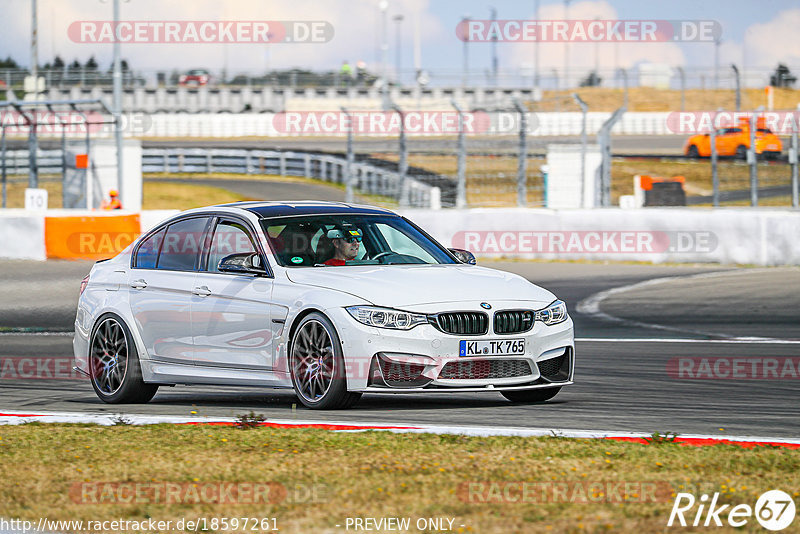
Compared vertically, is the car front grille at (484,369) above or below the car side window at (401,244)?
below

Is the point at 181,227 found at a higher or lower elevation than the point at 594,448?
higher

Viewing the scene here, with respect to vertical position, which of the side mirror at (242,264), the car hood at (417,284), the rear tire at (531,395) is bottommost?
the rear tire at (531,395)

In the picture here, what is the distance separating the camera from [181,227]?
385 inches

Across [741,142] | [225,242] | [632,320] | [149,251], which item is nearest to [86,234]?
[632,320]

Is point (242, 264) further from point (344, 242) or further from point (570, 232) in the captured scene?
point (570, 232)

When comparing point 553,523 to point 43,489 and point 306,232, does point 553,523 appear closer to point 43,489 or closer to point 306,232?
point 43,489

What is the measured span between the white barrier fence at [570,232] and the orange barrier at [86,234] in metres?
0.14

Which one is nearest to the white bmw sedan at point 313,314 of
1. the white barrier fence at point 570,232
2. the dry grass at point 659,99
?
the white barrier fence at point 570,232

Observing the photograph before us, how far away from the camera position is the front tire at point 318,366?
8.27m

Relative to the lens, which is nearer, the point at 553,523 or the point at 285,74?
the point at 553,523

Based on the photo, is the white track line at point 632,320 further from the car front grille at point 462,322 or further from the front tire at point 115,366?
the front tire at point 115,366

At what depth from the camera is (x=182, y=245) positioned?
953cm

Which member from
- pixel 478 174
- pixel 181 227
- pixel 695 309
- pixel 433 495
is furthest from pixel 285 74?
pixel 433 495

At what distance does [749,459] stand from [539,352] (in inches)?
93.9
